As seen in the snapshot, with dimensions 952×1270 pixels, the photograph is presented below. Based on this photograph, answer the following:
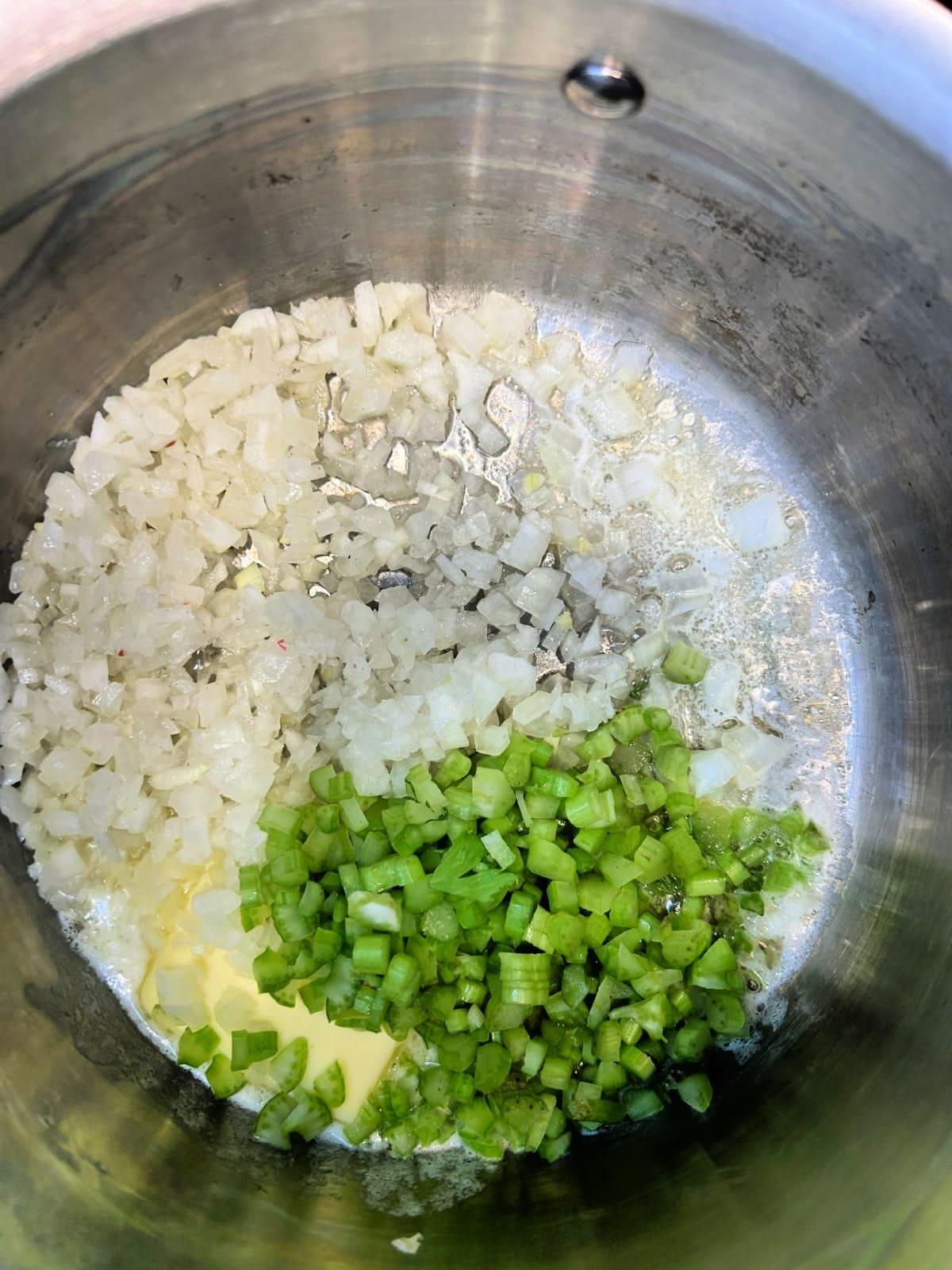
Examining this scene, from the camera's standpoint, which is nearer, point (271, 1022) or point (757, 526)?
point (271, 1022)

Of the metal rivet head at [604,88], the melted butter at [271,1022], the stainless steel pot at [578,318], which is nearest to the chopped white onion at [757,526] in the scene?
the stainless steel pot at [578,318]

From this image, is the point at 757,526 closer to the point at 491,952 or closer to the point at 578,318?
the point at 578,318

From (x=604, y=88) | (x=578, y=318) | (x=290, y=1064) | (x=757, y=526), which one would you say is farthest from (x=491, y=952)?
(x=604, y=88)

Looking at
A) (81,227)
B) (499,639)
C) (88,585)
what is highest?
(81,227)

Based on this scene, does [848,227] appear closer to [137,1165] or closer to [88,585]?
[88,585]

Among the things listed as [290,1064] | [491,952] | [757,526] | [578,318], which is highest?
[578,318]

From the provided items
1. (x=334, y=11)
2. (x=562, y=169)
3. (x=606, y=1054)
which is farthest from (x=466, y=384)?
(x=606, y=1054)

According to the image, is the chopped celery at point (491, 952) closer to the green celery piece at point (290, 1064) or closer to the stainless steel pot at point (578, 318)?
the green celery piece at point (290, 1064)
